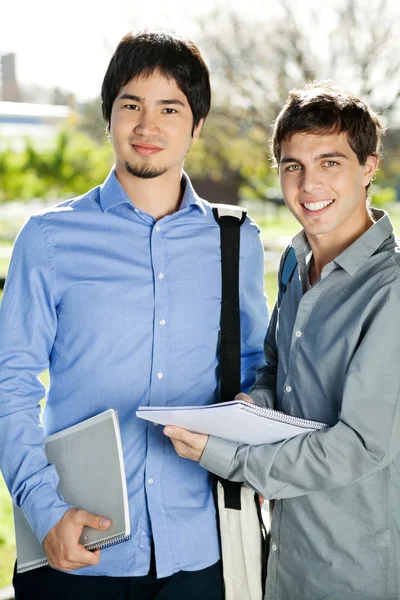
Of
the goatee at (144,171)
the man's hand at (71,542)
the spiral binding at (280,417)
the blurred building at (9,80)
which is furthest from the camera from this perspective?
the blurred building at (9,80)

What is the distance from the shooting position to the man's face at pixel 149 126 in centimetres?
171

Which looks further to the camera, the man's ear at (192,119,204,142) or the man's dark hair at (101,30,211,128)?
the man's ear at (192,119,204,142)

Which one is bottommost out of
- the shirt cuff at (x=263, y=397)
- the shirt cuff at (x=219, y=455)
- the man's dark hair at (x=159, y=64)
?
the shirt cuff at (x=219, y=455)

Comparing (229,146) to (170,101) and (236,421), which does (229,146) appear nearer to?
(170,101)

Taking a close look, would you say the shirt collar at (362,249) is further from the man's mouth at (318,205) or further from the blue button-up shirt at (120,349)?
the blue button-up shirt at (120,349)

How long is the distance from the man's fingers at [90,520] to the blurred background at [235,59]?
729 cm

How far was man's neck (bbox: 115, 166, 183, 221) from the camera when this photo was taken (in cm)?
178

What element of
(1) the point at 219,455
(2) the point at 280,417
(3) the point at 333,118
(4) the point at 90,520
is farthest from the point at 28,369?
(3) the point at 333,118

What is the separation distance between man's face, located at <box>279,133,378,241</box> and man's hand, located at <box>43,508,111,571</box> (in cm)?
76

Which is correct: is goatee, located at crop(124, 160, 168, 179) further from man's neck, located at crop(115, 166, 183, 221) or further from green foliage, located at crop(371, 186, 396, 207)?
green foliage, located at crop(371, 186, 396, 207)

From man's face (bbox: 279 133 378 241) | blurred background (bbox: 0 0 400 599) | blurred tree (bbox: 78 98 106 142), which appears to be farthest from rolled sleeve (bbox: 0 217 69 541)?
blurred tree (bbox: 78 98 106 142)

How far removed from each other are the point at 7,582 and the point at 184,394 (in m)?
1.72

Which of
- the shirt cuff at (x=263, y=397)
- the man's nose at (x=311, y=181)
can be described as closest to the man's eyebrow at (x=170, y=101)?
the man's nose at (x=311, y=181)

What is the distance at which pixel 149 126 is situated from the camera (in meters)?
1.70
